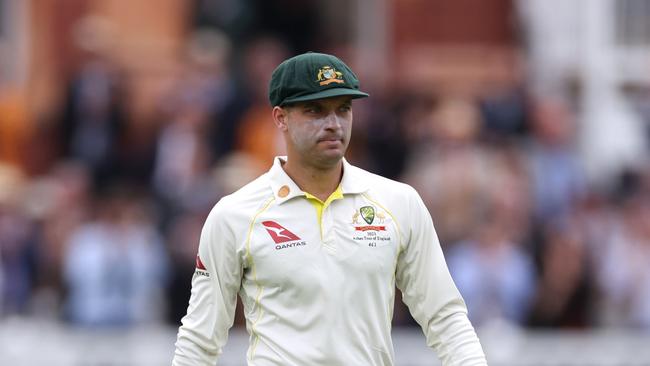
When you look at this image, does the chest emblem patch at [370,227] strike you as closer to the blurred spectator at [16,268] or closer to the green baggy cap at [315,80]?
the green baggy cap at [315,80]

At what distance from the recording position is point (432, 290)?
6.57 m

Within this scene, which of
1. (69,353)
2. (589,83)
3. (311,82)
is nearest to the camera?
(311,82)

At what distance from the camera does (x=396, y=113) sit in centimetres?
1462

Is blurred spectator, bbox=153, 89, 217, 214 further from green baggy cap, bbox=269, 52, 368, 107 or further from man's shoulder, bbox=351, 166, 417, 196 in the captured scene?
green baggy cap, bbox=269, 52, 368, 107

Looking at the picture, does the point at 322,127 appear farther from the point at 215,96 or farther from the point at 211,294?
the point at 215,96

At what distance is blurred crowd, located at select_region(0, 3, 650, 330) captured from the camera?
13031 millimetres

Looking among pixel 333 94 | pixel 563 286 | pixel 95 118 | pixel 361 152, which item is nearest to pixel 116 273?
pixel 95 118

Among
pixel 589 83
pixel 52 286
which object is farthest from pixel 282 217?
pixel 589 83

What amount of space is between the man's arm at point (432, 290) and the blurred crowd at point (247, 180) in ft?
19.8

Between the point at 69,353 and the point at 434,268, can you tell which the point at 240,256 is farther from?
the point at 69,353

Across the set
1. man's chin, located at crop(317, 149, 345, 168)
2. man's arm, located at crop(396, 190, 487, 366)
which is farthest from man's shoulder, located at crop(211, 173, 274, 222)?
man's arm, located at crop(396, 190, 487, 366)

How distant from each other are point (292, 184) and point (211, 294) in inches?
21.1

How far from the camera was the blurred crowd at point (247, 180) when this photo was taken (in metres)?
13.0

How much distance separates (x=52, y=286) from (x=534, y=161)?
4.25 m
